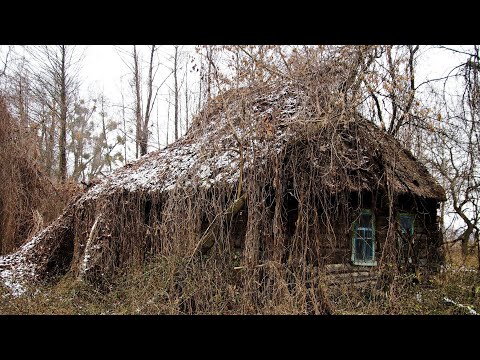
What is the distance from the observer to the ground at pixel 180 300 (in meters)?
6.05

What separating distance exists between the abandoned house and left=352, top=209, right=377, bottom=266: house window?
0.07ft

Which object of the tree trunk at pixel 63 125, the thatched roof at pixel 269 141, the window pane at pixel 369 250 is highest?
the tree trunk at pixel 63 125

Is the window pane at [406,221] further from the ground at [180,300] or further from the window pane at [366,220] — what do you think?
the ground at [180,300]

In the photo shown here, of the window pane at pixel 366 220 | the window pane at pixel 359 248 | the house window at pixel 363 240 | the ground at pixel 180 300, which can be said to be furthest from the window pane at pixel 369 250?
the ground at pixel 180 300

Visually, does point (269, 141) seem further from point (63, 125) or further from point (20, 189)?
point (63, 125)

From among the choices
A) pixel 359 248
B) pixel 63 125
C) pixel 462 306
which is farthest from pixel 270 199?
pixel 63 125

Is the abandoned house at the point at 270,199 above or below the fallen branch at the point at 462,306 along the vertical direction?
above

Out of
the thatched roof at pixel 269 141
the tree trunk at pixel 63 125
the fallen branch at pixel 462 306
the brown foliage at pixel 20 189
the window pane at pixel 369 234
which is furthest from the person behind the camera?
the tree trunk at pixel 63 125

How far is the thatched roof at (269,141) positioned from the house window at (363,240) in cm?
84

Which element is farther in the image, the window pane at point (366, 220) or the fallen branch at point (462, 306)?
the window pane at point (366, 220)

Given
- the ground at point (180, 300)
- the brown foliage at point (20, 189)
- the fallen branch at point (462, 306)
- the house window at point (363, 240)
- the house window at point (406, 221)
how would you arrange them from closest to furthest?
the ground at point (180, 300)
the fallen branch at point (462, 306)
the house window at point (363, 240)
the house window at point (406, 221)
the brown foliage at point (20, 189)

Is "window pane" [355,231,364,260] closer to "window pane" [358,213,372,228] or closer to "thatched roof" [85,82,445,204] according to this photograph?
"window pane" [358,213,372,228]

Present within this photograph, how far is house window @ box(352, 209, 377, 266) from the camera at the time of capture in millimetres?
7613
